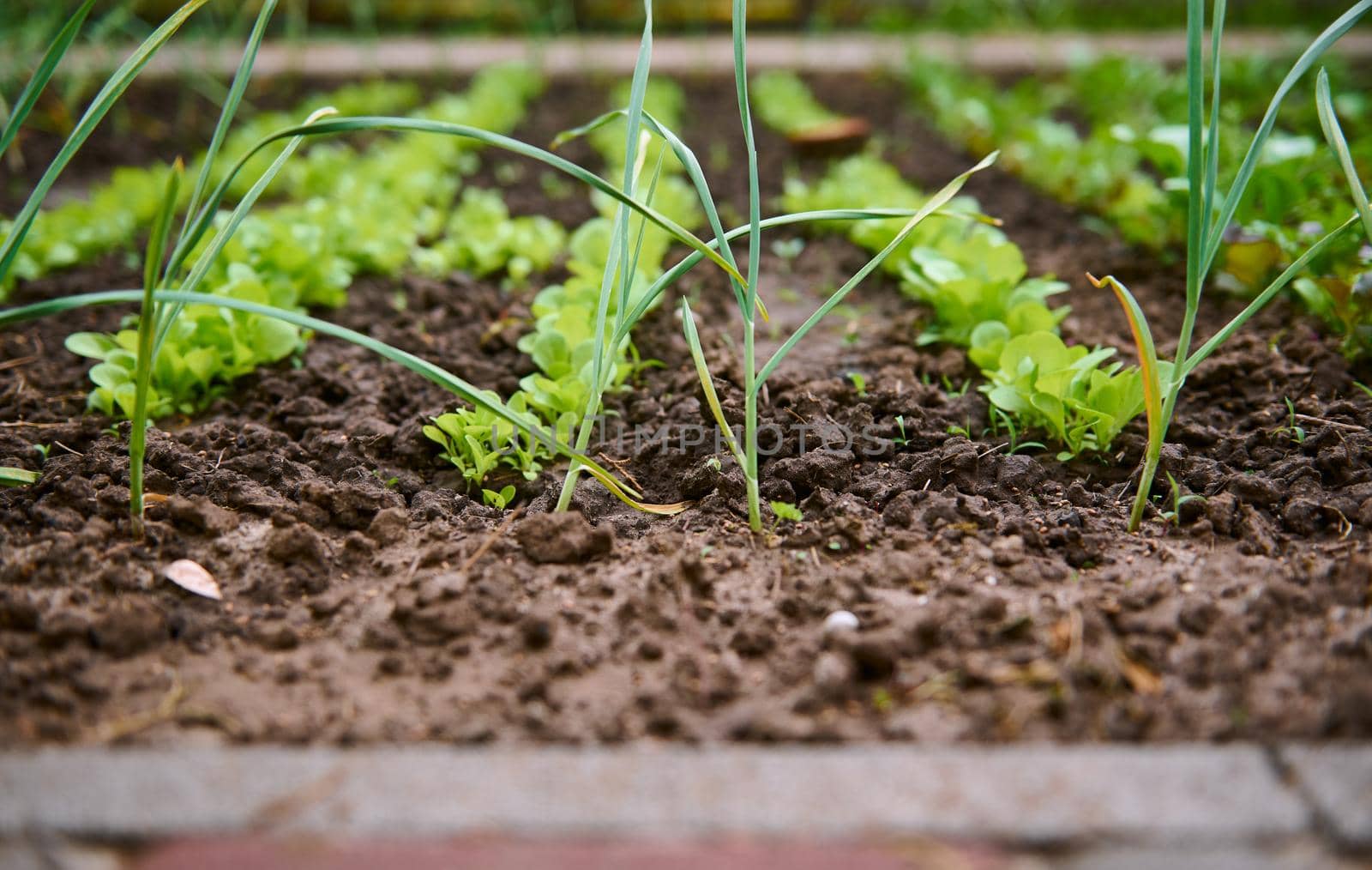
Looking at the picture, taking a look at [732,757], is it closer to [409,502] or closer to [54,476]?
[409,502]

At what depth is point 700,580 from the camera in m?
1.39

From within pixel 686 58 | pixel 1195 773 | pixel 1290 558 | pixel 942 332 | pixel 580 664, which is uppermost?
pixel 686 58

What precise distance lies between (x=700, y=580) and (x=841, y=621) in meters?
0.20

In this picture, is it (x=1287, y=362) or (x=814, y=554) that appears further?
(x=1287, y=362)

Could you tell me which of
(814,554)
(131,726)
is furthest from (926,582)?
(131,726)

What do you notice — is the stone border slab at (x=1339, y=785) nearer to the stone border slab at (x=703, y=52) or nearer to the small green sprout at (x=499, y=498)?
the small green sprout at (x=499, y=498)

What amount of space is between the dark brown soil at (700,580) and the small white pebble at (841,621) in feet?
0.04

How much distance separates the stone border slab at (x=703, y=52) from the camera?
18.9ft

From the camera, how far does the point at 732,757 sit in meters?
1.06

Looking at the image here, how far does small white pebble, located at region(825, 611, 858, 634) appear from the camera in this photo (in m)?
1.29

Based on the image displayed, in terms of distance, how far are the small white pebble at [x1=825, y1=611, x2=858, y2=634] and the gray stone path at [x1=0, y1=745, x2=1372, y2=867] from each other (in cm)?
24

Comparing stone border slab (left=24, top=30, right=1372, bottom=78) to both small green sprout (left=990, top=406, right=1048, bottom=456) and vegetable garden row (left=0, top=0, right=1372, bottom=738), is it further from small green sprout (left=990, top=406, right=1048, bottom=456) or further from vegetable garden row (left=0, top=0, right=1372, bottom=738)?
small green sprout (left=990, top=406, right=1048, bottom=456)

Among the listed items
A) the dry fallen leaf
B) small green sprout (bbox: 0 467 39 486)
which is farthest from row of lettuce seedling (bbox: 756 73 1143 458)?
small green sprout (bbox: 0 467 39 486)

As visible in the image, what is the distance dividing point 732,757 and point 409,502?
84 centimetres
